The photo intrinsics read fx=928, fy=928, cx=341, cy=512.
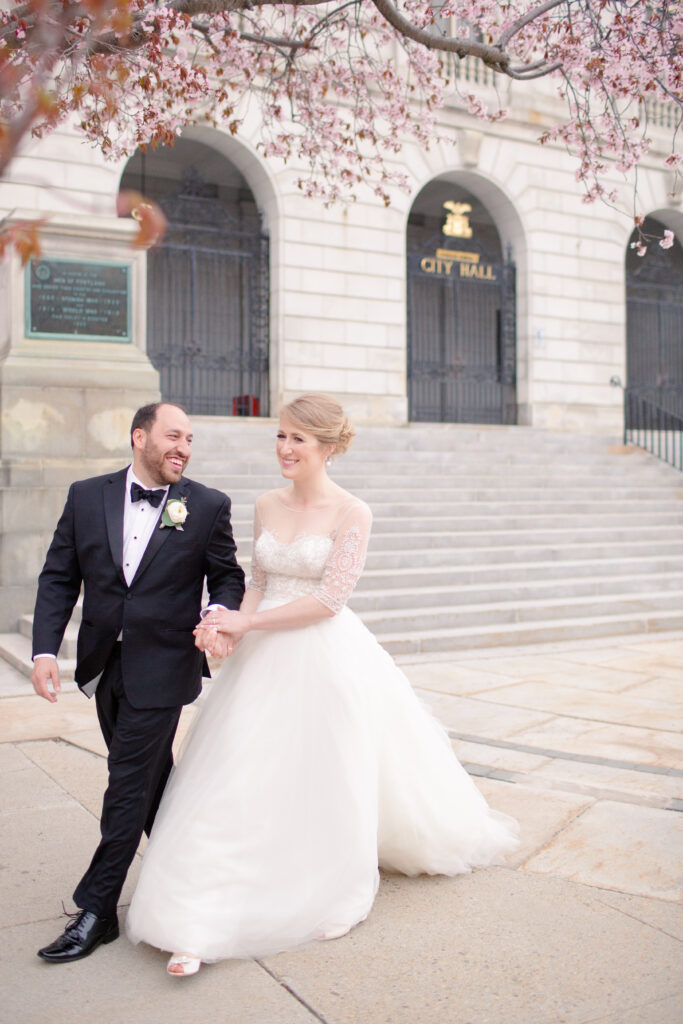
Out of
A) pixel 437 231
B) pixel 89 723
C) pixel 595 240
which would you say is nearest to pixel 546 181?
pixel 595 240

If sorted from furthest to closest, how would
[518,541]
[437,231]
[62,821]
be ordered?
1. [437,231]
2. [518,541]
3. [62,821]

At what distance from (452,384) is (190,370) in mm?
6150

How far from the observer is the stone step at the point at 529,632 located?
8484 mm

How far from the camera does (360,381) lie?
18.0 metres

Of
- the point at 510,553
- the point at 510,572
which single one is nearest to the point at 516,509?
the point at 510,553

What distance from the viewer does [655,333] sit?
76.5 ft

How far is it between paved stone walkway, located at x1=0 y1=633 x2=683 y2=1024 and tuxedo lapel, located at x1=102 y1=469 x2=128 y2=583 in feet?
4.48

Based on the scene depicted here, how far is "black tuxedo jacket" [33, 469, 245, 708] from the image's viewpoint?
11.1ft

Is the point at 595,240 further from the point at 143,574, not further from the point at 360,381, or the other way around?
the point at 143,574

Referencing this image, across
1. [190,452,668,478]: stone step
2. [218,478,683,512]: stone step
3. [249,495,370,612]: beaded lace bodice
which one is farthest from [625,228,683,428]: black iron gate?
[249,495,370,612]: beaded lace bodice

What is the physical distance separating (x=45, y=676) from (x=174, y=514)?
2.37 ft

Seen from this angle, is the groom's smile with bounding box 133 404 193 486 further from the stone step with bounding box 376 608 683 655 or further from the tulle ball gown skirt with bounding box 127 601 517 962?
the stone step with bounding box 376 608 683 655

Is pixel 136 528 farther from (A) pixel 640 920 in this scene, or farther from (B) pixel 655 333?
(B) pixel 655 333

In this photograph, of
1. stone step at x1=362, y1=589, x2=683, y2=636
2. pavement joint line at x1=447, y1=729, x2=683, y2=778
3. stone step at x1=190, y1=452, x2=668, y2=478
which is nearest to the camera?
pavement joint line at x1=447, y1=729, x2=683, y2=778
